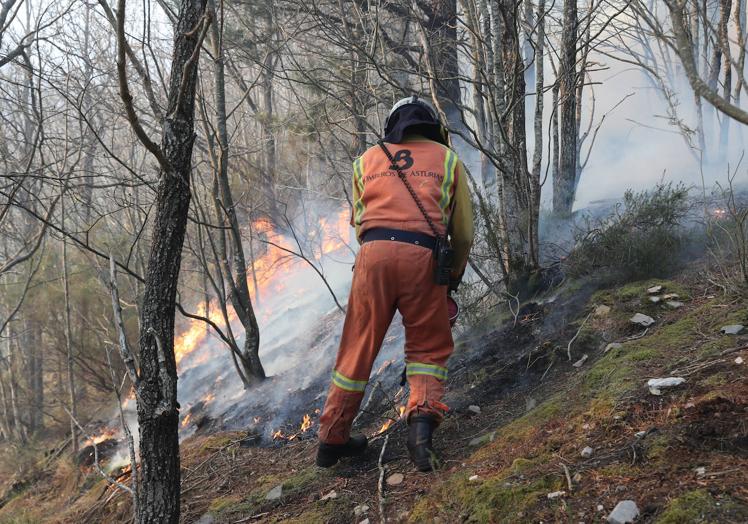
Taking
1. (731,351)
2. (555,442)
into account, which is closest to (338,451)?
(555,442)

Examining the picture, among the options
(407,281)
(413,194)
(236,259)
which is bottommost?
(407,281)

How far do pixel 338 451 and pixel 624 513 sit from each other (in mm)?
1785

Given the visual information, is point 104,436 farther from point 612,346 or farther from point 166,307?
point 612,346

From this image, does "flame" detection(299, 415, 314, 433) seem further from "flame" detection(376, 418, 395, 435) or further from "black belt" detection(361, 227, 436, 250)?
"black belt" detection(361, 227, 436, 250)

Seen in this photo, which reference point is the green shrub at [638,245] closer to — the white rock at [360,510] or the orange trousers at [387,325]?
the orange trousers at [387,325]

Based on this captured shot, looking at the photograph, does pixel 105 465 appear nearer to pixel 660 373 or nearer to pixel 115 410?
pixel 115 410

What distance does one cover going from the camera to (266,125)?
11.8 metres

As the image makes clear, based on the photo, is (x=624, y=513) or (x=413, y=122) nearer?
(x=624, y=513)

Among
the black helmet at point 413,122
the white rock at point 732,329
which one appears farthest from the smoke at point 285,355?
the white rock at point 732,329

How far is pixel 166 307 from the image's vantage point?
2594 millimetres

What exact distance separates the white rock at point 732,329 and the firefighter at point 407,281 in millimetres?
1512

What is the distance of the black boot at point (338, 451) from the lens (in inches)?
129

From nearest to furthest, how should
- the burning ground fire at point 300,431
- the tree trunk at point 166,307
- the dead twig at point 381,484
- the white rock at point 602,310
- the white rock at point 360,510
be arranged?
the tree trunk at point 166,307
the dead twig at point 381,484
the white rock at point 360,510
the white rock at point 602,310
the burning ground fire at point 300,431

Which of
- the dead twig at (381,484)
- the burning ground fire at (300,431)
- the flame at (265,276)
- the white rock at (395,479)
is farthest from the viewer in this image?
the flame at (265,276)
